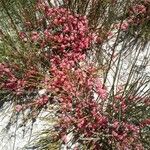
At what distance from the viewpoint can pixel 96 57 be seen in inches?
141

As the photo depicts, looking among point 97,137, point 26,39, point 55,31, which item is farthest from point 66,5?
point 97,137

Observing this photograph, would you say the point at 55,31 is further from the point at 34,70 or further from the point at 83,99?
the point at 83,99

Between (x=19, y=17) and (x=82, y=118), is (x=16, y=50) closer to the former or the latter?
(x=19, y=17)

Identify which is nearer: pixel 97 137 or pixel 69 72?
pixel 97 137

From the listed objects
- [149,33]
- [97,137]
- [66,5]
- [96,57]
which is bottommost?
[97,137]

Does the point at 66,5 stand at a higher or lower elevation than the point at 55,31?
higher

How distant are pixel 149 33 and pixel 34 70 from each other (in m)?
1.14

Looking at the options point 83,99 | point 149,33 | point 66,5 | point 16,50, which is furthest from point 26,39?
point 149,33

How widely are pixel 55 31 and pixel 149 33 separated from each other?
2.98ft

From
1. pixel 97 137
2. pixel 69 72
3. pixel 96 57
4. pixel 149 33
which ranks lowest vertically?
pixel 97 137

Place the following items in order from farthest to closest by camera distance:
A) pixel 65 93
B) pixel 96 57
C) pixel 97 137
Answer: pixel 96 57 < pixel 65 93 < pixel 97 137

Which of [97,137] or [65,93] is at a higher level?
[65,93]

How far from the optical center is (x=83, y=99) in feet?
10.6

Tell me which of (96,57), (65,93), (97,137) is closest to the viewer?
(97,137)
